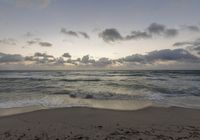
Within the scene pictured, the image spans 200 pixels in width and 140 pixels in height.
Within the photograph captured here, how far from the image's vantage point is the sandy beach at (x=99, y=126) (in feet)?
17.1

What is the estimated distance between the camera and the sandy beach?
522 centimetres

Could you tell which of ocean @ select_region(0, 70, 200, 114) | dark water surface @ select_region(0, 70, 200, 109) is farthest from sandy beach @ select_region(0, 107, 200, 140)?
dark water surface @ select_region(0, 70, 200, 109)

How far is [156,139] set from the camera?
4.95 metres

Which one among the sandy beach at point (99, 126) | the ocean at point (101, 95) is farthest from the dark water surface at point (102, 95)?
the sandy beach at point (99, 126)

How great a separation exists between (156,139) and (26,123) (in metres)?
4.79

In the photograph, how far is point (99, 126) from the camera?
624 centimetres

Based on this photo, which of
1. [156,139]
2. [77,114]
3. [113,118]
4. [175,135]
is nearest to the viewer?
[156,139]

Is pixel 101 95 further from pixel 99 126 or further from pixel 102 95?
pixel 99 126

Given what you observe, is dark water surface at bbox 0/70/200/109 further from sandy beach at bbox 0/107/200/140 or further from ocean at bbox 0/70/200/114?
sandy beach at bbox 0/107/200/140

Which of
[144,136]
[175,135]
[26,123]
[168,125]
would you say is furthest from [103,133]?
[26,123]

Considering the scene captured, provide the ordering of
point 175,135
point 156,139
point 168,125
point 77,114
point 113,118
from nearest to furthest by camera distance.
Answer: point 156,139, point 175,135, point 168,125, point 113,118, point 77,114

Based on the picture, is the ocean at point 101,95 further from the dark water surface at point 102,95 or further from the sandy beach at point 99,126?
the sandy beach at point 99,126

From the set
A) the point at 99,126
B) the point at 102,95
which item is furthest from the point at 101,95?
the point at 99,126

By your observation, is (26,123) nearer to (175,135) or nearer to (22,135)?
(22,135)
